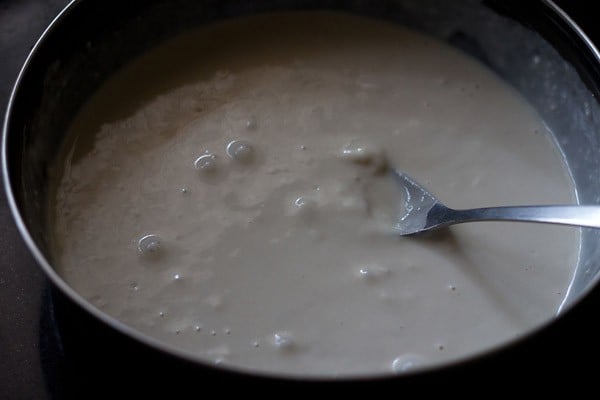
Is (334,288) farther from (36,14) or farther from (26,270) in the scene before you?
(36,14)

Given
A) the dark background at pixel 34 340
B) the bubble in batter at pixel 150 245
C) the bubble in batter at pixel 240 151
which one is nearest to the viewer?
the dark background at pixel 34 340

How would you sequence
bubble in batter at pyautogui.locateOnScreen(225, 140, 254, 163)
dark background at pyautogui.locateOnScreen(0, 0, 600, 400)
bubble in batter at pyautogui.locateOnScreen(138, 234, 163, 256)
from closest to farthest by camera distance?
dark background at pyautogui.locateOnScreen(0, 0, 600, 400), bubble in batter at pyautogui.locateOnScreen(138, 234, 163, 256), bubble in batter at pyautogui.locateOnScreen(225, 140, 254, 163)

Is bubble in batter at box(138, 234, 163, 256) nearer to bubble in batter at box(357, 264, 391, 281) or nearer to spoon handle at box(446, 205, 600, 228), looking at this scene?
bubble in batter at box(357, 264, 391, 281)

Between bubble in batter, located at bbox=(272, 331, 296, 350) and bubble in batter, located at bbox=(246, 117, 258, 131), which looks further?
bubble in batter, located at bbox=(246, 117, 258, 131)

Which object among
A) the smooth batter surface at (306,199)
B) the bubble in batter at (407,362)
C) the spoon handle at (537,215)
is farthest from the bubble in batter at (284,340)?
the spoon handle at (537,215)

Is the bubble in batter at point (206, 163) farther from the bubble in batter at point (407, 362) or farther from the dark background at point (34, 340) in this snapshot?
the bubble in batter at point (407, 362)

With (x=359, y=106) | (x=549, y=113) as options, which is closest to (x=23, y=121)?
(x=359, y=106)

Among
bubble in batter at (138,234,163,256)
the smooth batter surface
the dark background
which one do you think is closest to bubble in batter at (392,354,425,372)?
the smooth batter surface
